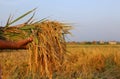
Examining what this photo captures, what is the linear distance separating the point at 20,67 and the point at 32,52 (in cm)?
770

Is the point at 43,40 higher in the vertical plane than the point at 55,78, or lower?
higher

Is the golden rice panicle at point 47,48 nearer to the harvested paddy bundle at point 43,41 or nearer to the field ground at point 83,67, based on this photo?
the harvested paddy bundle at point 43,41

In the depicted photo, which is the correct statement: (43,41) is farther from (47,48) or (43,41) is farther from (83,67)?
(83,67)

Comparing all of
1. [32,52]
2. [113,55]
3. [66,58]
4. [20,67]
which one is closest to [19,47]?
[32,52]

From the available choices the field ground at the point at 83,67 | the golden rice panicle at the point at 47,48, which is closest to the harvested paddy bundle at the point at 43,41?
the golden rice panicle at the point at 47,48

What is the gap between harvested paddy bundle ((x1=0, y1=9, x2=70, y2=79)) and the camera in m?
3.87

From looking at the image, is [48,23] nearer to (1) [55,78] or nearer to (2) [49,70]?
(2) [49,70]

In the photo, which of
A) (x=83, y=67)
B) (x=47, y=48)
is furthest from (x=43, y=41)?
(x=83, y=67)

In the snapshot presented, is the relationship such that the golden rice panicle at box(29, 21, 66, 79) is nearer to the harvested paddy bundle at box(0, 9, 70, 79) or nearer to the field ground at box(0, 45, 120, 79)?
the harvested paddy bundle at box(0, 9, 70, 79)

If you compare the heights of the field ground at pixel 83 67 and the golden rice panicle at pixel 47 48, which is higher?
the golden rice panicle at pixel 47 48

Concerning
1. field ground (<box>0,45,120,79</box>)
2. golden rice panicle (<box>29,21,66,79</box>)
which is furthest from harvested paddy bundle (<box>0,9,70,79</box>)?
field ground (<box>0,45,120,79</box>)

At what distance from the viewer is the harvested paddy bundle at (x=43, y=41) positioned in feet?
12.7

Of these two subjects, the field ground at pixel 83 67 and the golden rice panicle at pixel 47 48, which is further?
the field ground at pixel 83 67

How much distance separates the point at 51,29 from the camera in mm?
3949
